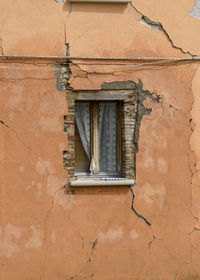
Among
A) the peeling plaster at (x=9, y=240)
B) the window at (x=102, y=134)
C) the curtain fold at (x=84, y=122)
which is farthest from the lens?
the curtain fold at (x=84, y=122)

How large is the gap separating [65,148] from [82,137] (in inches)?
14.2

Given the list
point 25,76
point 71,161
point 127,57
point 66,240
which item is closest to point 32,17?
point 25,76

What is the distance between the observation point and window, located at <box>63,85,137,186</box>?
5.03 meters

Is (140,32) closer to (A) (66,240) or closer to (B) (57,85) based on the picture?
(B) (57,85)

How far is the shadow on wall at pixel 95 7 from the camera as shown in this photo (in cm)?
498

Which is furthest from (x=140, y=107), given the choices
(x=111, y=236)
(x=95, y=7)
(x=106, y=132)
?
(x=111, y=236)

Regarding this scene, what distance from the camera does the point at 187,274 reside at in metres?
5.12

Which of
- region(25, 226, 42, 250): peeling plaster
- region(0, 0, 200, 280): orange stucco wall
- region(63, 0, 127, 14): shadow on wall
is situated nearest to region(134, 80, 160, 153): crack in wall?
region(0, 0, 200, 280): orange stucco wall

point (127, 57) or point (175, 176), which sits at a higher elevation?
point (127, 57)

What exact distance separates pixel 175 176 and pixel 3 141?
245 centimetres

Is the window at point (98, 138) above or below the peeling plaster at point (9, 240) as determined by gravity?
above

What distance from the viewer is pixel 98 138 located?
5.26 metres

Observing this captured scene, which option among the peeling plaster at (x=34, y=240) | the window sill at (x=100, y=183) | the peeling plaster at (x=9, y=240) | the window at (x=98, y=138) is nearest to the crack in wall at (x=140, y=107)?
the window at (x=98, y=138)

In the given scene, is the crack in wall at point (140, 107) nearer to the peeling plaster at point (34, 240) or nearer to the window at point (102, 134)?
the window at point (102, 134)
